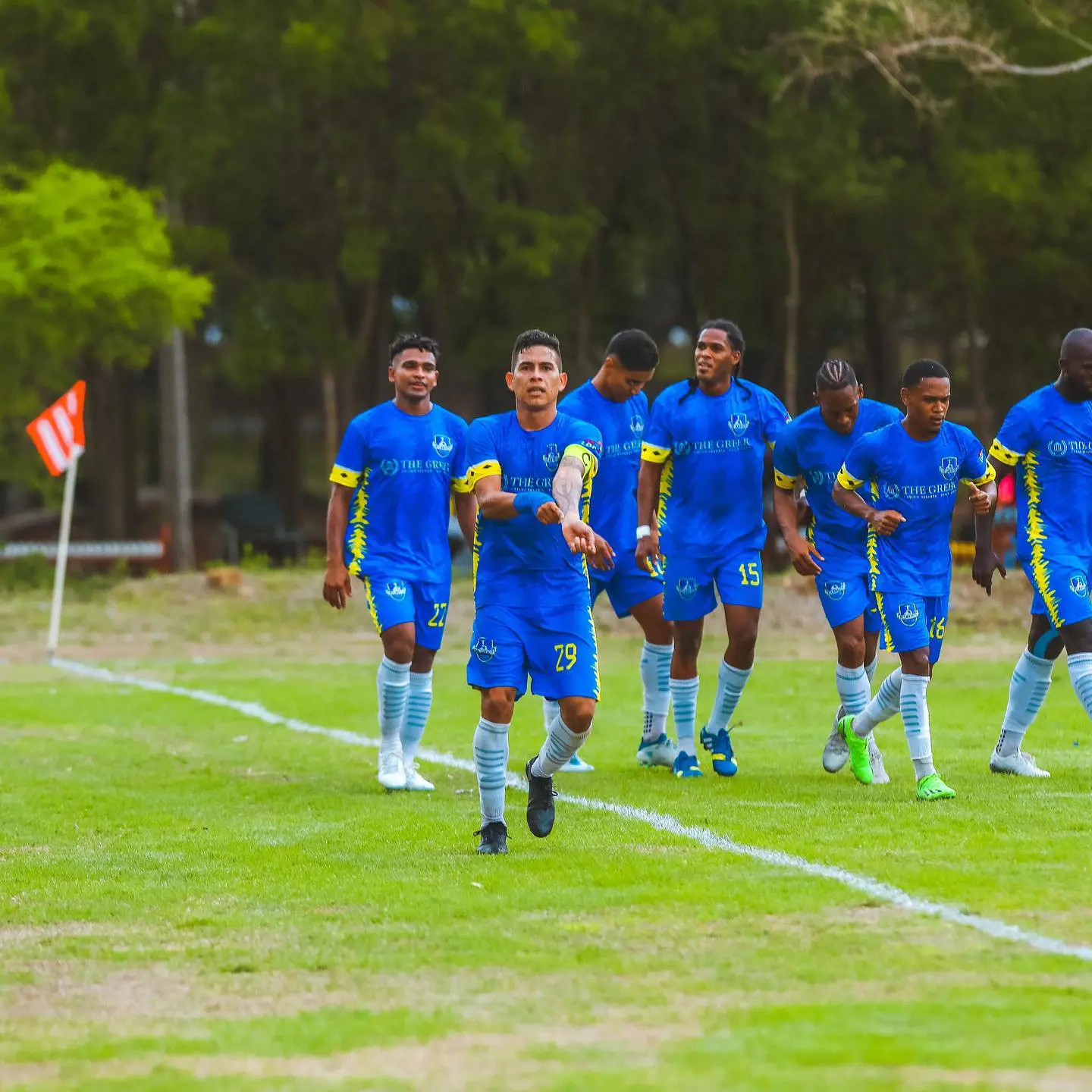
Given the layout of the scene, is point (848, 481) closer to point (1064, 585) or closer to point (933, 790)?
point (1064, 585)

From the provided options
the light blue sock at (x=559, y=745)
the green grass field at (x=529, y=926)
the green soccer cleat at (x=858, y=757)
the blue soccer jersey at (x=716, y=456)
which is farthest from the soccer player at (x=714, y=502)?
the light blue sock at (x=559, y=745)

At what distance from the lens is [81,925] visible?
7809mm

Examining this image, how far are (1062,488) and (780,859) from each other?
3.21 metres

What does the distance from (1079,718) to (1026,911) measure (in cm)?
Result: 778

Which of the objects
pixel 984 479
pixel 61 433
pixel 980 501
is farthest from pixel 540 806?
pixel 61 433

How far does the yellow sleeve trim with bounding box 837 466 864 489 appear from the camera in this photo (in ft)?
35.8

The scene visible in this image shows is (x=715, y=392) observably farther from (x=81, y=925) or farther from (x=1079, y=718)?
(x=81, y=925)

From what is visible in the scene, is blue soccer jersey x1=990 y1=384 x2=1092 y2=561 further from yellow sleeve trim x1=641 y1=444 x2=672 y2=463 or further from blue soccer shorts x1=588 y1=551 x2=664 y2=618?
blue soccer shorts x1=588 y1=551 x2=664 y2=618

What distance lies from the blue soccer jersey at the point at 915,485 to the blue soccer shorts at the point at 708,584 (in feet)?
4.80

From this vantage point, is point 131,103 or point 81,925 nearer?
point 81,925

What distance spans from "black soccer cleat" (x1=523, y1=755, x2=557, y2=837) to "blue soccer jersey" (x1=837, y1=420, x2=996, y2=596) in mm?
2258

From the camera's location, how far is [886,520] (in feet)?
35.0

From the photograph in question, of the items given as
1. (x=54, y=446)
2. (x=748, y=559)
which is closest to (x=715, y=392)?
(x=748, y=559)

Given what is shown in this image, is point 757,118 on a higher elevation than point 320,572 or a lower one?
higher
